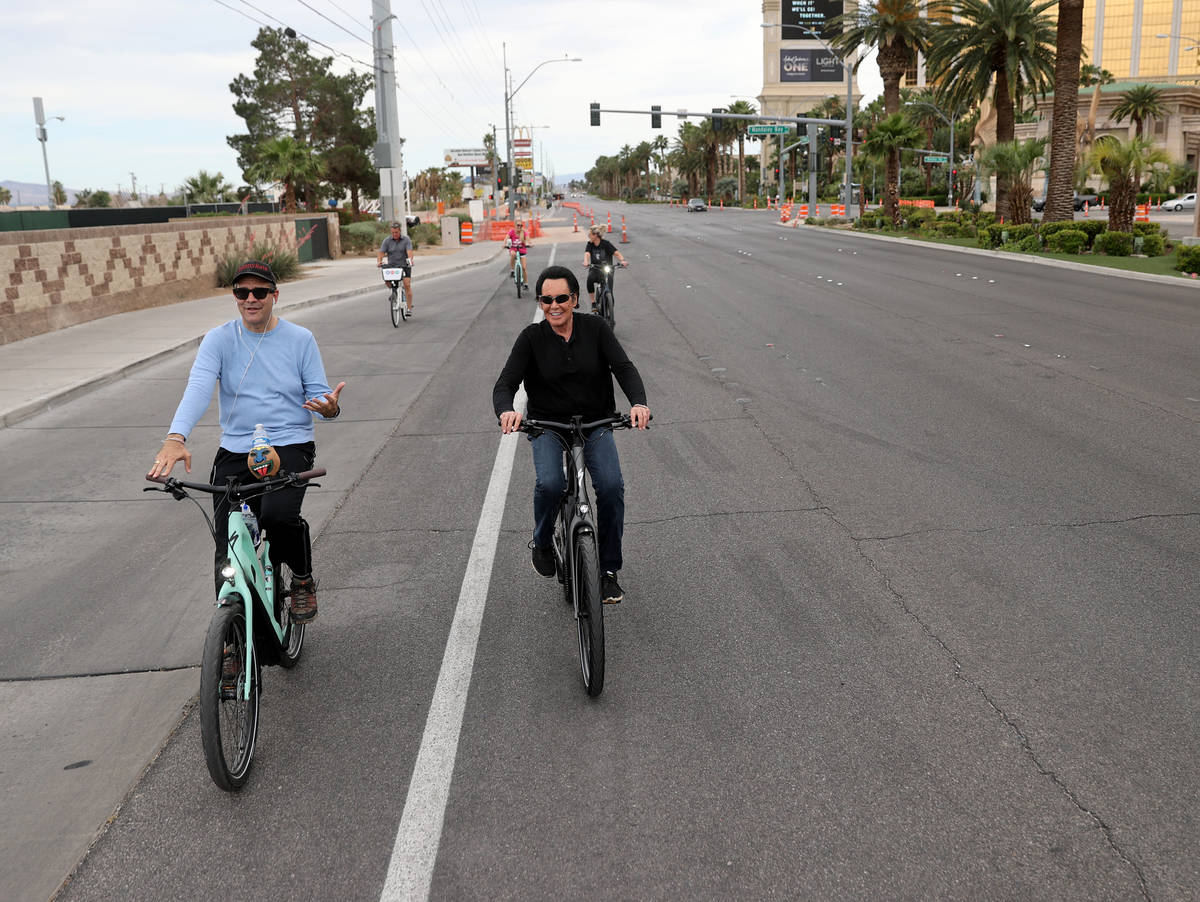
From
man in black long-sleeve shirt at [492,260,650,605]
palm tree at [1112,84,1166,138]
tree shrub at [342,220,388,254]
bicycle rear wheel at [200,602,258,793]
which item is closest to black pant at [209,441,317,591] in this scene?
bicycle rear wheel at [200,602,258,793]

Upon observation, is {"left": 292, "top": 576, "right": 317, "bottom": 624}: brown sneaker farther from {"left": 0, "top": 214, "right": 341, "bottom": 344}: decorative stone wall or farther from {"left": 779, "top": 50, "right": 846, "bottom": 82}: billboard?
{"left": 779, "top": 50, "right": 846, "bottom": 82}: billboard

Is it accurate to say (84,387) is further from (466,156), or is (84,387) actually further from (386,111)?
(466,156)

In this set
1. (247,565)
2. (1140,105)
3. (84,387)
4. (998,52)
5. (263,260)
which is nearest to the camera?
(247,565)

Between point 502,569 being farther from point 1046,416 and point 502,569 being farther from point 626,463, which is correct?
point 1046,416

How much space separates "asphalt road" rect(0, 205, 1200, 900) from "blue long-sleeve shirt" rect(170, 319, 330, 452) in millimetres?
1190

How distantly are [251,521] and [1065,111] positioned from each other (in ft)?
115

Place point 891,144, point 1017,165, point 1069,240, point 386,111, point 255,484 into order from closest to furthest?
point 255,484
point 1069,240
point 386,111
point 1017,165
point 891,144

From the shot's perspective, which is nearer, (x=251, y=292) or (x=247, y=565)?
(x=247, y=565)

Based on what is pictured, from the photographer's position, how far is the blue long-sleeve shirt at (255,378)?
4.66m

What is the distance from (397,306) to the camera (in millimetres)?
19562

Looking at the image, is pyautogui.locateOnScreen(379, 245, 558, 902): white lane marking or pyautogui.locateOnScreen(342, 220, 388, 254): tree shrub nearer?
pyautogui.locateOnScreen(379, 245, 558, 902): white lane marking

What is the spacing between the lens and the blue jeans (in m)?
5.01

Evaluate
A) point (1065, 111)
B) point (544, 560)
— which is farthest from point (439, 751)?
point (1065, 111)

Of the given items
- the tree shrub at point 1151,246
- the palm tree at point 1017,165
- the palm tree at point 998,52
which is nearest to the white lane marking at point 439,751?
the tree shrub at point 1151,246
